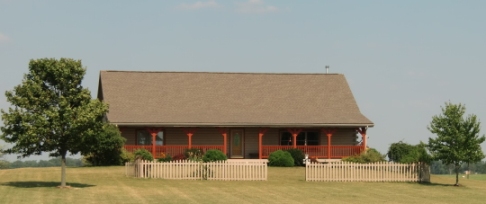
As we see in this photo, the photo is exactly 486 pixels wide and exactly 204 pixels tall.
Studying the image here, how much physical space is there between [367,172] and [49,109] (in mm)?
15476

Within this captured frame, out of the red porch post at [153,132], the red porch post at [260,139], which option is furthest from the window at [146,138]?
the red porch post at [260,139]

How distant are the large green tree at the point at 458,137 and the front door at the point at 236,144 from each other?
761 inches

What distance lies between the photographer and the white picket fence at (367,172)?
1593 inches

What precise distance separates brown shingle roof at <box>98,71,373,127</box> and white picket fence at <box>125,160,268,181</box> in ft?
41.1

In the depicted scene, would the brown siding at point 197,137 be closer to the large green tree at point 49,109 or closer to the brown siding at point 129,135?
the brown siding at point 129,135

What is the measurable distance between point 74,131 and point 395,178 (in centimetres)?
1561

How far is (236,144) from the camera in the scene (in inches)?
2223

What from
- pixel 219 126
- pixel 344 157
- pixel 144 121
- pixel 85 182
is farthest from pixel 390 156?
pixel 85 182

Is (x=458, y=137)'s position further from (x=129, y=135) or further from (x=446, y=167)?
(x=129, y=135)

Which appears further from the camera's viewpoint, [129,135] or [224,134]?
[129,135]

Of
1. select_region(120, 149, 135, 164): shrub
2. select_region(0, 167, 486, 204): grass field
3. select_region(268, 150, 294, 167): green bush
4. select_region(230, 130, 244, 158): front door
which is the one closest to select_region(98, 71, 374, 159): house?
select_region(230, 130, 244, 158): front door

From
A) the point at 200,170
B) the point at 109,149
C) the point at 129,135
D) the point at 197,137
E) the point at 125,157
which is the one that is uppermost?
the point at 129,135

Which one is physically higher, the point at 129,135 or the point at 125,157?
the point at 129,135

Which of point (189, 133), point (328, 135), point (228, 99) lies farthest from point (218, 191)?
point (228, 99)
